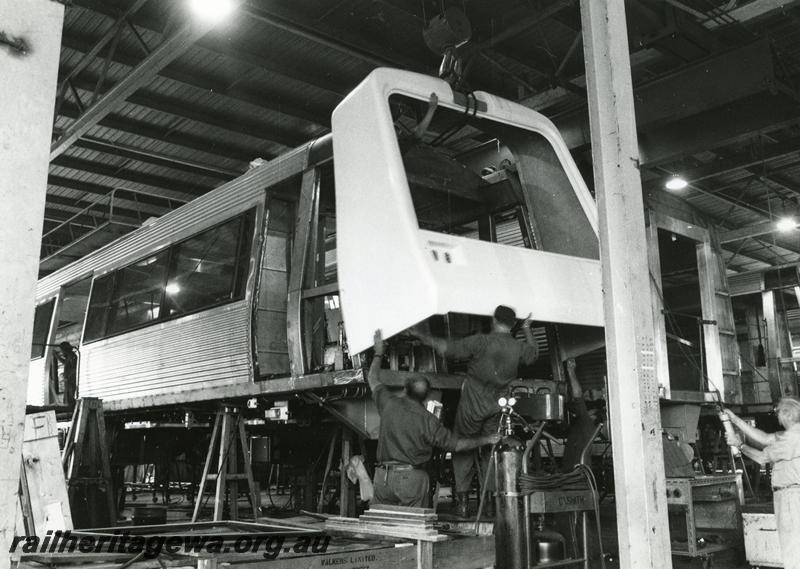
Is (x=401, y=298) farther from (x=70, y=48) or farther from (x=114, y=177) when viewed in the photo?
(x=114, y=177)

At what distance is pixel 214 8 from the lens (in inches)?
267

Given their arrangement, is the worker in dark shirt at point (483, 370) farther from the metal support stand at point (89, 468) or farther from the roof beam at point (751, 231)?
the roof beam at point (751, 231)

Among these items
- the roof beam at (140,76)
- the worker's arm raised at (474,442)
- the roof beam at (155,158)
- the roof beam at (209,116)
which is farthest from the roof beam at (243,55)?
the worker's arm raised at (474,442)

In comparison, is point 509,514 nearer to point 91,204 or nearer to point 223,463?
point 223,463

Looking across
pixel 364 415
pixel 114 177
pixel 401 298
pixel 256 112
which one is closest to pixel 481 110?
pixel 401 298

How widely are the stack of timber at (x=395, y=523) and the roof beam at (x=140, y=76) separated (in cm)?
494

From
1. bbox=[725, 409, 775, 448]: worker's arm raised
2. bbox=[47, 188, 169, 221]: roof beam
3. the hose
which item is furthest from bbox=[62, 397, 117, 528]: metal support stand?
bbox=[47, 188, 169, 221]: roof beam

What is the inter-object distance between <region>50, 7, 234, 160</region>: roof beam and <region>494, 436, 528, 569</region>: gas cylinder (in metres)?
5.09

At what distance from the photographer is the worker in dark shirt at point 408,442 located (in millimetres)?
4762

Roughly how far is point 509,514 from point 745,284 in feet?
30.8

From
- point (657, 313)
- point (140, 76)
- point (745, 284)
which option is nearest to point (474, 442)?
point (657, 313)

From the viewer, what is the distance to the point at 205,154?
36.4 feet

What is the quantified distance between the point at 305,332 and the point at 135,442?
4468mm

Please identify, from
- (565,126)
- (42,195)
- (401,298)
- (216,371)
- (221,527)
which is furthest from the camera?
(565,126)
